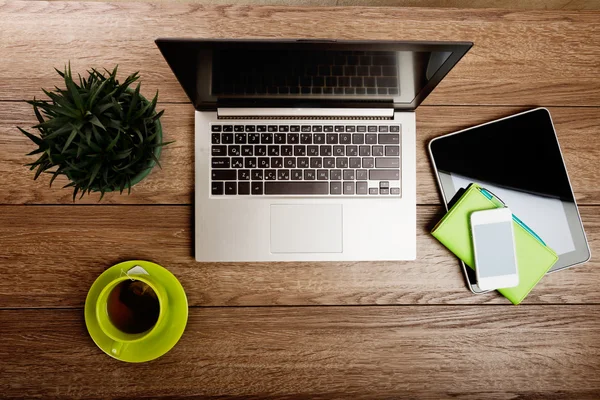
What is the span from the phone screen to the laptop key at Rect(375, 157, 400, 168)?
0.18 m

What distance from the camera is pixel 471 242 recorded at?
0.77m

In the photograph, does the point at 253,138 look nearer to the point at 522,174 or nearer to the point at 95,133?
the point at 95,133

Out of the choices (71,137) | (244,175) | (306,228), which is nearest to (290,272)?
(306,228)

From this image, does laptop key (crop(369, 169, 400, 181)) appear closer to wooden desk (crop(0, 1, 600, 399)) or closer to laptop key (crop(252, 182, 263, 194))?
wooden desk (crop(0, 1, 600, 399))

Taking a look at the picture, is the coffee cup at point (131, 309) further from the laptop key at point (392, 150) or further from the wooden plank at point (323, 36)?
the laptop key at point (392, 150)

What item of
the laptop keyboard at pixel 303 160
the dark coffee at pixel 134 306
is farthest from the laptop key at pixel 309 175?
the dark coffee at pixel 134 306

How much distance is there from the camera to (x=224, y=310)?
0.78 m

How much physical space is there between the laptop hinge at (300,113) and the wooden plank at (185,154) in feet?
0.27

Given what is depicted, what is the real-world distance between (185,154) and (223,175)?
0.28 ft

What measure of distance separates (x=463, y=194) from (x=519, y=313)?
245mm

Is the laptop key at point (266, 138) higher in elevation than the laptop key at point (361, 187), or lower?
higher

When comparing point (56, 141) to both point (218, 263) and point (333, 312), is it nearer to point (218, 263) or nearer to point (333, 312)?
point (218, 263)

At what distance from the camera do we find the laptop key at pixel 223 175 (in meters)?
0.76

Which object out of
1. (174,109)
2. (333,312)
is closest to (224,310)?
(333,312)
